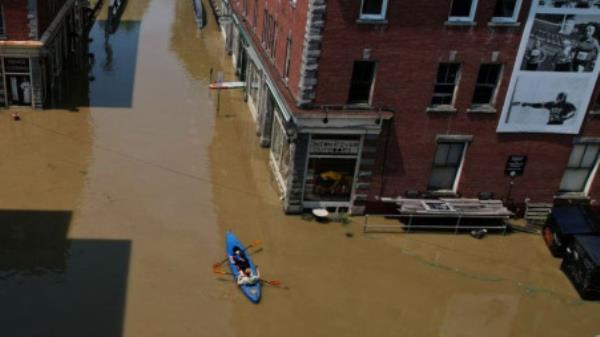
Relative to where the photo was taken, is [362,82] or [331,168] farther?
[331,168]

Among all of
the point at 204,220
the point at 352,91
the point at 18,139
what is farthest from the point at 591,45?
the point at 18,139

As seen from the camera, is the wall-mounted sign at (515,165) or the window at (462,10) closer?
the window at (462,10)

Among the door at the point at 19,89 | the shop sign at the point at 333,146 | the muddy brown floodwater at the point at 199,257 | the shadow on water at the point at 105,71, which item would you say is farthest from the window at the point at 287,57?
the door at the point at 19,89

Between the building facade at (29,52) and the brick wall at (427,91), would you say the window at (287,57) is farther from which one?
the building facade at (29,52)

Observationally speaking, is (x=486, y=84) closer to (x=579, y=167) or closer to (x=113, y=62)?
(x=579, y=167)

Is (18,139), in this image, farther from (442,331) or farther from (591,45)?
(591,45)

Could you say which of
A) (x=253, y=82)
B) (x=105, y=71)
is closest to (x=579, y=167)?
(x=253, y=82)
